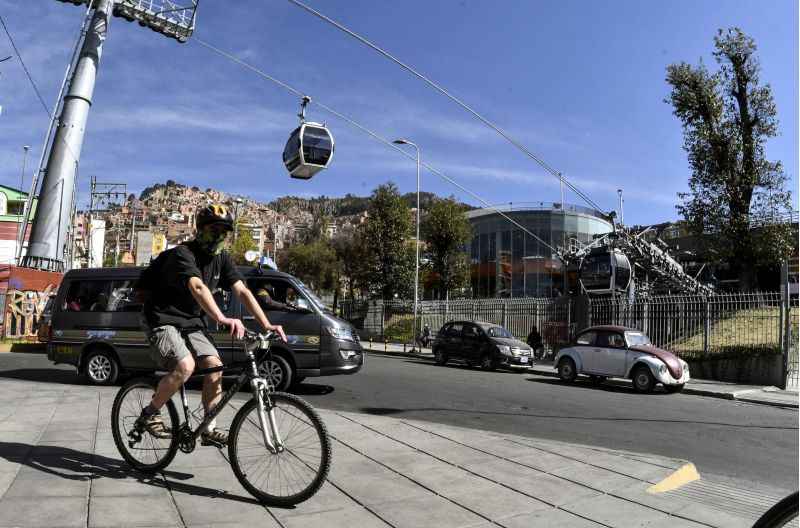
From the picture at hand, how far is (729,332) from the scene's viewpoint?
58.9 feet

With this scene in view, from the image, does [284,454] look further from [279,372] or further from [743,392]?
[743,392]

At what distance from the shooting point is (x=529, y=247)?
53125 millimetres

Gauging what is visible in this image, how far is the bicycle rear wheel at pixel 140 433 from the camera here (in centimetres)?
470

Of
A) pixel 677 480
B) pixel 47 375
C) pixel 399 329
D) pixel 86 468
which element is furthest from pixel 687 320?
pixel 399 329

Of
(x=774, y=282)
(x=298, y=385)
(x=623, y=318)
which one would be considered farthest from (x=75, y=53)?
(x=774, y=282)

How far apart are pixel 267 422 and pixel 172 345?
0.90 metres

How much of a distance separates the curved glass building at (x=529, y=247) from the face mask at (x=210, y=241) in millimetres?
47054

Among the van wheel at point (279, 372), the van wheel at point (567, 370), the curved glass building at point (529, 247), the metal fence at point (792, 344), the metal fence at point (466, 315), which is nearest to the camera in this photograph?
the van wheel at point (279, 372)

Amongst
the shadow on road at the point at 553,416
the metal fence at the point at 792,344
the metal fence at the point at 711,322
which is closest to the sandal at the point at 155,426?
the shadow on road at the point at 553,416

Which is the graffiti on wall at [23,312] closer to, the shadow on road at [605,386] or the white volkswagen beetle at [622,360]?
the shadow on road at [605,386]

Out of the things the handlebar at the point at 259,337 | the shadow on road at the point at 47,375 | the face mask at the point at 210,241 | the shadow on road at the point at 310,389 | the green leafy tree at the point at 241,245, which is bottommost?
the shadow on road at the point at 310,389

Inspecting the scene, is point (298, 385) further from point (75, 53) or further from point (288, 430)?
point (75, 53)

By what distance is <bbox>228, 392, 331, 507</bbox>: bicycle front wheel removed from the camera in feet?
13.3

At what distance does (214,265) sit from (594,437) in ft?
17.8
